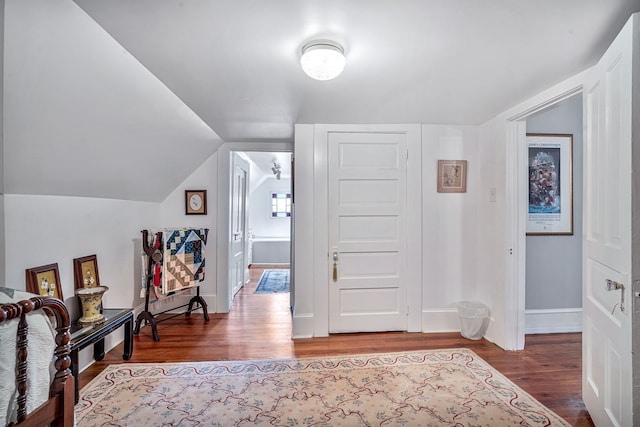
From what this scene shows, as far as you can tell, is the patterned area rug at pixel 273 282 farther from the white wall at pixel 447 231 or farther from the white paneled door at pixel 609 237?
the white paneled door at pixel 609 237

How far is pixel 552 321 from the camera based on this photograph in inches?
121

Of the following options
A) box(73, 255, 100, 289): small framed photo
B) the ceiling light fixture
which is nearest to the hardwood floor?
box(73, 255, 100, 289): small framed photo

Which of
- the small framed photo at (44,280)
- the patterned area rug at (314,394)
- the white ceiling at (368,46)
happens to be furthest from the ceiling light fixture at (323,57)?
the small framed photo at (44,280)

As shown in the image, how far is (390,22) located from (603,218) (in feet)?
4.92

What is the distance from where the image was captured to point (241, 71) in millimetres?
1869

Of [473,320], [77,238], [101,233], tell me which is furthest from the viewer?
[473,320]

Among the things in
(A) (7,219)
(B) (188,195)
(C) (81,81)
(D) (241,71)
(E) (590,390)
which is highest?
(D) (241,71)

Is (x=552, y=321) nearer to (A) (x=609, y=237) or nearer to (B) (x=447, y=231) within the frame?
(B) (x=447, y=231)

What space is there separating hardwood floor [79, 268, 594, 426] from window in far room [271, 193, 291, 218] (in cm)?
445

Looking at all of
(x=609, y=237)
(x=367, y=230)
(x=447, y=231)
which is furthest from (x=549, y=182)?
(x=367, y=230)

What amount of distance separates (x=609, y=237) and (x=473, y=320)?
1641mm

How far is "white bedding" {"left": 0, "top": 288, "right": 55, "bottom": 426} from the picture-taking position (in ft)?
2.95

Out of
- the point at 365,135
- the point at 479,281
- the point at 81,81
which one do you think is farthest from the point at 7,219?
the point at 479,281

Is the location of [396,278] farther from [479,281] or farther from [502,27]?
[502,27]
